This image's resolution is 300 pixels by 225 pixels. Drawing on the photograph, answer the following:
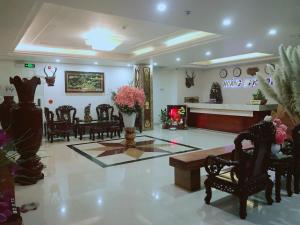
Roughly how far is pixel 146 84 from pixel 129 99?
3.76 m

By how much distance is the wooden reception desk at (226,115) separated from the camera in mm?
7836

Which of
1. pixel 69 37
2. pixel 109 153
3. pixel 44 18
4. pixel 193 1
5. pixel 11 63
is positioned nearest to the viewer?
pixel 193 1

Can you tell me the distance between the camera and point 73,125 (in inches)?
315

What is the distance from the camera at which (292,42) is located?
5965mm

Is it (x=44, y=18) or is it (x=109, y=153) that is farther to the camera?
(x=109, y=153)

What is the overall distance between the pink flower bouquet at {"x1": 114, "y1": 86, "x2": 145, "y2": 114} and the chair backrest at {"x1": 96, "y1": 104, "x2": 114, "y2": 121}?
3.05m

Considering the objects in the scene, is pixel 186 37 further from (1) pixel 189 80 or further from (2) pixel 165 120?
(1) pixel 189 80

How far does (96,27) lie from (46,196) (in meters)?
3.57

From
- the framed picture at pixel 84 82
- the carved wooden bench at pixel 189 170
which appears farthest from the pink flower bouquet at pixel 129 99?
the framed picture at pixel 84 82

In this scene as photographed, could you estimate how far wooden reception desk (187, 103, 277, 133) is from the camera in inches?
309

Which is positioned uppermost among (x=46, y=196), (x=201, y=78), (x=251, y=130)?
(x=201, y=78)

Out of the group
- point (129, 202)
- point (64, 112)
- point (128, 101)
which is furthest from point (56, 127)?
point (129, 202)

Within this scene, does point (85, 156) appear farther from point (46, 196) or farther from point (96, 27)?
point (96, 27)

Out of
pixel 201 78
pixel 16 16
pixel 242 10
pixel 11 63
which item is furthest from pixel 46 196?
pixel 201 78
